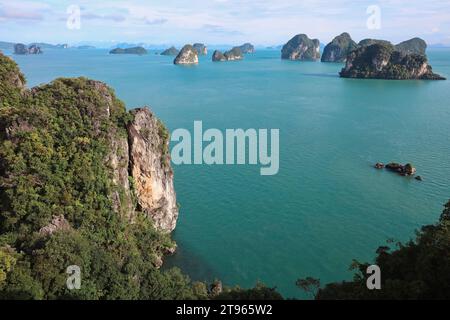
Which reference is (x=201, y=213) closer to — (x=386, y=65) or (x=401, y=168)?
(x=401, y=168)

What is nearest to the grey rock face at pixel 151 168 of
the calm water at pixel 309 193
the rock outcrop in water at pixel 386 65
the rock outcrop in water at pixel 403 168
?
the calm water at pixel 309 193

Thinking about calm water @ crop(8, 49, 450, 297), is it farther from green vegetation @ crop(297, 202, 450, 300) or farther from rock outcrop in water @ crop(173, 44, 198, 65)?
rock outcrop in water @ crop(173, 44, 198, 65)

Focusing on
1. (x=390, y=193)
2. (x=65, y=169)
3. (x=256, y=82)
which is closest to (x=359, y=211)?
(x=390, y=193)

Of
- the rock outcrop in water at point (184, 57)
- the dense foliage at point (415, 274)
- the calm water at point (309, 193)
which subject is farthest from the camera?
the rock outcrop in water at point (184, 57)

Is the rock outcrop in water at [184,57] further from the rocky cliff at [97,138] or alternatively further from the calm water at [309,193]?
the rocky cliff at [97,138]

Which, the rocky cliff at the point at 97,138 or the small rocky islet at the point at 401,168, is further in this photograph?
the small rocky islet at the point at 401,168

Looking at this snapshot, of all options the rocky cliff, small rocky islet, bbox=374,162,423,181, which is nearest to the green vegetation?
the rocky cliff

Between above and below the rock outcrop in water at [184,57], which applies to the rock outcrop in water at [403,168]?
below
